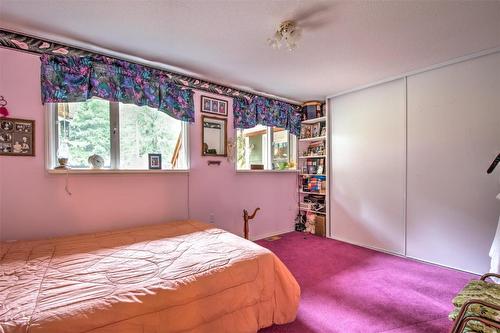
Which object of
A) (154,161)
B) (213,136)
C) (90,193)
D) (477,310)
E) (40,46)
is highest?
(40,46)

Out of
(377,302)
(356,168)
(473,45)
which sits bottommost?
(377,302)

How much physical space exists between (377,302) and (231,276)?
137 cm

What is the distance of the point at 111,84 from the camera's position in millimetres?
2342

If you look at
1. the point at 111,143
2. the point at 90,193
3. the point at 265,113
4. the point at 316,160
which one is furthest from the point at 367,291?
the point at 111,143

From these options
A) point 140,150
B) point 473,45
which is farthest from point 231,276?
point 473,45

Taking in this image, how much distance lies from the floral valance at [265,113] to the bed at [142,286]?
1.92 meters

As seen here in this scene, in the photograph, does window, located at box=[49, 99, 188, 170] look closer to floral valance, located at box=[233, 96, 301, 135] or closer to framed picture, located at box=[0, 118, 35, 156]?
framed picture, located at box=[0, 118, 35, 156]

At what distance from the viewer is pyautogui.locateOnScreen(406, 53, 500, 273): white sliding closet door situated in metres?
2.35

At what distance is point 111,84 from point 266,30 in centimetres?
161

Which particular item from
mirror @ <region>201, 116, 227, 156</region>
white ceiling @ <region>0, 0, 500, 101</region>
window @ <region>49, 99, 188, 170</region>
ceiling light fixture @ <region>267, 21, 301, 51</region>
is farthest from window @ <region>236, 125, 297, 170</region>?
ceiling light fixture @ <region>267, 21, 301, 51</region>

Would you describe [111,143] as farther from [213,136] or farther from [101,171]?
[213,136]

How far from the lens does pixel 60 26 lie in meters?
1.91

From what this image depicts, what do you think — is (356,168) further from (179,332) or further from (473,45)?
(179,332)

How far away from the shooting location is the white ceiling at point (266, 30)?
5.53 ft
